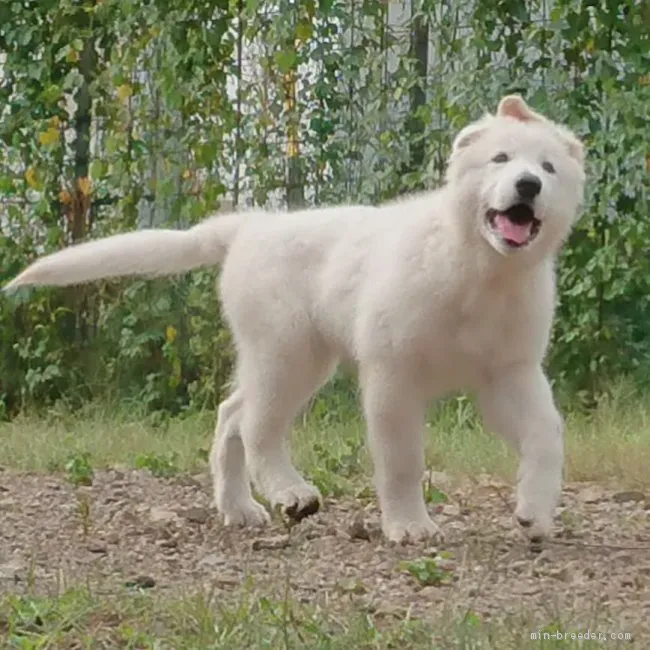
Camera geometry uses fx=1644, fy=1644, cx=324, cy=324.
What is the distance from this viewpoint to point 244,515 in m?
5.15

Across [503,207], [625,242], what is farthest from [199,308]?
[503,207]

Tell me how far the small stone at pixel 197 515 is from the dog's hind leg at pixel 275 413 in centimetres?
30

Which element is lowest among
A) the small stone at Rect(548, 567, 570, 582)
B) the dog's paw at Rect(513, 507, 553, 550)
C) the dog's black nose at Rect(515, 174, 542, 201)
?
the small stone at Rect(548, 567, 570, 582)

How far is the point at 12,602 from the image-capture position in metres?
3.52

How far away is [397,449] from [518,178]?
2.77ft

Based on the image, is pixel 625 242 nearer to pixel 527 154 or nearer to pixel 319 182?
pixel 319 182

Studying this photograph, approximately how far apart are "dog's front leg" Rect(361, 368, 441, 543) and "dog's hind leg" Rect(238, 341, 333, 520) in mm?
320

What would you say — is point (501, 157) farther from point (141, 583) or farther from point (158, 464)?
point (158, 464)

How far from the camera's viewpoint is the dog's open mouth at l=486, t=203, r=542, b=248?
177 inches

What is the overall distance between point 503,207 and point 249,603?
1466 millimetres

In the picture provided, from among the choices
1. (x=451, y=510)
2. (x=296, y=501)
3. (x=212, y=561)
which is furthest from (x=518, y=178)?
(x=451, y=510)

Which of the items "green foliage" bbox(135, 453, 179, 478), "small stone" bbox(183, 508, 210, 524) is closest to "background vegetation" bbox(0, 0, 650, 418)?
"green foliage" bbox(135, 453, 179, 478)

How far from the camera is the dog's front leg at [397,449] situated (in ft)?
15.2

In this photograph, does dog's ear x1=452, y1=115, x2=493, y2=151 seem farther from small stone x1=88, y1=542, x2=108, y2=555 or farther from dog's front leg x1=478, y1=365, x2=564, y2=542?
small stone x1=88, y1=542, x2=108, y2=555
